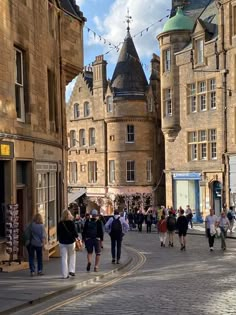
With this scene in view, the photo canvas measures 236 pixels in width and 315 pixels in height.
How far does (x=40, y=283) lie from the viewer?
12.8 metres

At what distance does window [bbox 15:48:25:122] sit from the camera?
648 inches

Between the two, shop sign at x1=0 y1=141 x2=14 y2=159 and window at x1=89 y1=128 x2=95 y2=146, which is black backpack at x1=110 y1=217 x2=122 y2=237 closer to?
shop sign at x1=0 y1=141 x2=14 y2=159

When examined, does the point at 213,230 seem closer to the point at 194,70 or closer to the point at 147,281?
the point at 147,281

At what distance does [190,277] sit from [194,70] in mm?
30168

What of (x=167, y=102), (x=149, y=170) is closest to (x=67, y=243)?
(x=167, y=102)

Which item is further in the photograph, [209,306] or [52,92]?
[52,92]

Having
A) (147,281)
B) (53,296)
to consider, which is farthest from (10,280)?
(147,281)

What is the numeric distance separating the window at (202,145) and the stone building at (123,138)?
10.3m

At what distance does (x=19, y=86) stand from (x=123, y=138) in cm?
3892

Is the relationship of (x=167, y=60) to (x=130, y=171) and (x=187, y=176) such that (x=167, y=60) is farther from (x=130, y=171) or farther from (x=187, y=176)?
(x=130, y=171)

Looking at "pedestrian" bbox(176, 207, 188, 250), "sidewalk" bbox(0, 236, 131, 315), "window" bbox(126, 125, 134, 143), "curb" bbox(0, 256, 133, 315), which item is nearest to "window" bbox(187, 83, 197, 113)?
"window" bbox(126, 125, 134, 143)

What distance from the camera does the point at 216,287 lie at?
12430mm

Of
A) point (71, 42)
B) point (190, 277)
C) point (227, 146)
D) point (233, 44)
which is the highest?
point (233, 44)

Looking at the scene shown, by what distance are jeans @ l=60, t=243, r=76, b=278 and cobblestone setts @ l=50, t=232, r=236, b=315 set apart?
1276 millimetres
